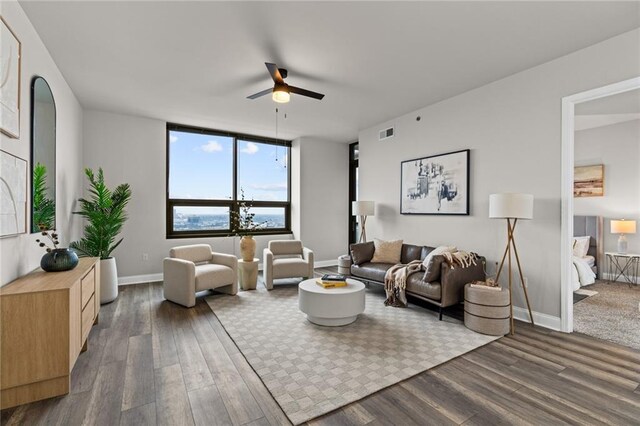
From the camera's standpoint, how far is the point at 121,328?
3.29 meters

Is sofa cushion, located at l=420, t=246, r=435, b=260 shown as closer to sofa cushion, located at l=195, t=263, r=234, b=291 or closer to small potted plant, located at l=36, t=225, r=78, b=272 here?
sofa cushion, located at l=195, t=263, r=234, b=291

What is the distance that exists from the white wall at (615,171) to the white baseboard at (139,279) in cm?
813

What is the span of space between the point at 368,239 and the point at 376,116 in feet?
7.72

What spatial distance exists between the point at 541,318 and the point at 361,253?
7.91 feet

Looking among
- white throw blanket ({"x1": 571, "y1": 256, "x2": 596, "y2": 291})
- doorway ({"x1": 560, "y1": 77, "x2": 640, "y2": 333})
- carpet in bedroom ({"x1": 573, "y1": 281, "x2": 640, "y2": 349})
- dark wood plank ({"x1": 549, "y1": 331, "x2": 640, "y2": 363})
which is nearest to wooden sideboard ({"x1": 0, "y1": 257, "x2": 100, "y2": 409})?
dark wood plank ({"x1": 549, "y1": 331, "x2": 640, "y2": 363})

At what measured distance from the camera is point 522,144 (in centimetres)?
361

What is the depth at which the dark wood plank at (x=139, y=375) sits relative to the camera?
2.05m

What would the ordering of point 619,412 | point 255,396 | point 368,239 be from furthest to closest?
1. point 368,239
2. point 255,396
3. point 619,412

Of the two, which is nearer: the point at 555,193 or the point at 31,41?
the point at 31,41

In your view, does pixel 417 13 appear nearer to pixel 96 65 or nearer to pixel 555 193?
pixel 555 193

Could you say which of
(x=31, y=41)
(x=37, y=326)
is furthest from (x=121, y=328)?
(x=31, y=41)

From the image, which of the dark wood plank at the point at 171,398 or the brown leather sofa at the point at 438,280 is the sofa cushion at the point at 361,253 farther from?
the dark wood plank at the point at 171,398

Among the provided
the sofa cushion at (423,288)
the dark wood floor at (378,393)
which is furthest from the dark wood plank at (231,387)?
the sofa cushion at (423,288)

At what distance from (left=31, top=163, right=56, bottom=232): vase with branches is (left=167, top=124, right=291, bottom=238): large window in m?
2.62
